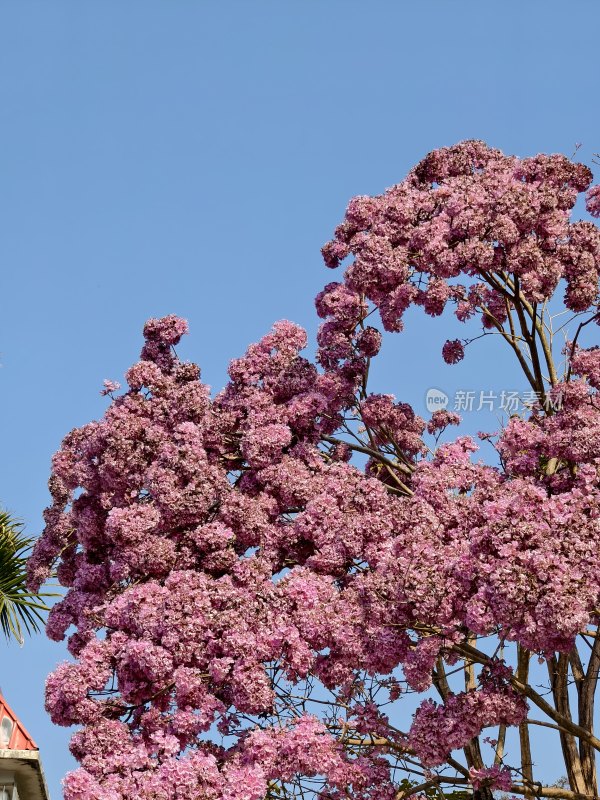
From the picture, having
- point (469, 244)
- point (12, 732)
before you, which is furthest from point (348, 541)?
point (12, 732)

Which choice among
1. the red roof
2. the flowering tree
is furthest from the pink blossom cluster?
the red roof

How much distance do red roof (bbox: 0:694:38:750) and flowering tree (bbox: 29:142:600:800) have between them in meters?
2.83

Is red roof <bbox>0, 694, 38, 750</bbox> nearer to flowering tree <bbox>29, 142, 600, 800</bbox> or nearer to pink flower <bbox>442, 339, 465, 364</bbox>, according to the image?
flowering tree <bbox>29, 142, 600, 800</bbox>

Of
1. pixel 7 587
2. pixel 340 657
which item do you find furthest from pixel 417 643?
pixel 7 587

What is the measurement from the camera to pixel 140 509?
16000 mm

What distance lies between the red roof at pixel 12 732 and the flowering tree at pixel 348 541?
2826 mm

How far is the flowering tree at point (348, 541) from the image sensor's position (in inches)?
521

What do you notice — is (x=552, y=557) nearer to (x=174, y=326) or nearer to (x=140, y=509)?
(x=140, y=509)

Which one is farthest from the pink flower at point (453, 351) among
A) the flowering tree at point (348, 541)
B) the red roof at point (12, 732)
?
the red roof at point (12, 732)

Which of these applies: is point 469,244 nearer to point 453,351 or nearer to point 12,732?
point 453,351

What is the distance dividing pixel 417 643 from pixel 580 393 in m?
4.04

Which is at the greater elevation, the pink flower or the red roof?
the pink flower

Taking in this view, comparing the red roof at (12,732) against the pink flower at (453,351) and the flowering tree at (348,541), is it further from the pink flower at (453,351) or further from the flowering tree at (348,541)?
the pink flower at (453,351)

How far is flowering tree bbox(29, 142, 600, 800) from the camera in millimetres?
13242
